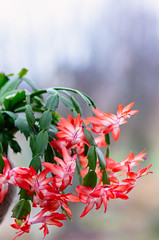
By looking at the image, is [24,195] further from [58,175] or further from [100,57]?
[100,57]

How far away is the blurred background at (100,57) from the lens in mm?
2195

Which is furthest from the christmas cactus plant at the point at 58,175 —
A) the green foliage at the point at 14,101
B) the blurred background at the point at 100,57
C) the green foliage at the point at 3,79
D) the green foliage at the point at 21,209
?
the blurred background at the point at 100,57

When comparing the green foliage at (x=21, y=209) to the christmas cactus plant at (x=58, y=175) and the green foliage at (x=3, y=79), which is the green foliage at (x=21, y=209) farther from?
the green foliage at (x=3, y=79)

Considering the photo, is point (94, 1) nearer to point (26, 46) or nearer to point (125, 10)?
point (125, 10)

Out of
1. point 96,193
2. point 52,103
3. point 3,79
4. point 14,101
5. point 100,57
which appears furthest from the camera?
point 100,57

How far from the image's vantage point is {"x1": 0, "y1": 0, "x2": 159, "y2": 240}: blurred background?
2.20 metres

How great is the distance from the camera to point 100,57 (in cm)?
231

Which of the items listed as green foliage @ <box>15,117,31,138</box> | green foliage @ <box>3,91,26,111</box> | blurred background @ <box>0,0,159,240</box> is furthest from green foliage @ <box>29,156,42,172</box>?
blurred background @ <box>0,0,159,240</box>

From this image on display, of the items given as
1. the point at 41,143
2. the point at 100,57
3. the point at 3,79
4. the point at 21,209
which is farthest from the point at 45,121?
the point at 100,57

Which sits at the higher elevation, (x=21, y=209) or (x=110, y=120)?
(x=110, y=120)

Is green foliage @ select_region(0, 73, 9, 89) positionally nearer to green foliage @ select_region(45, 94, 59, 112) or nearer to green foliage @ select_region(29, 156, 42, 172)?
green foliage @ select_region(45, 94, 59, 112)

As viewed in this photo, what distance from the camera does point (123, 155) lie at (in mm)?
2361

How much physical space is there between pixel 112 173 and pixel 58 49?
1.73m

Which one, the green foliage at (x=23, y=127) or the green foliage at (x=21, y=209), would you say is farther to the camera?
the green foliage at (x=23, y=127)
